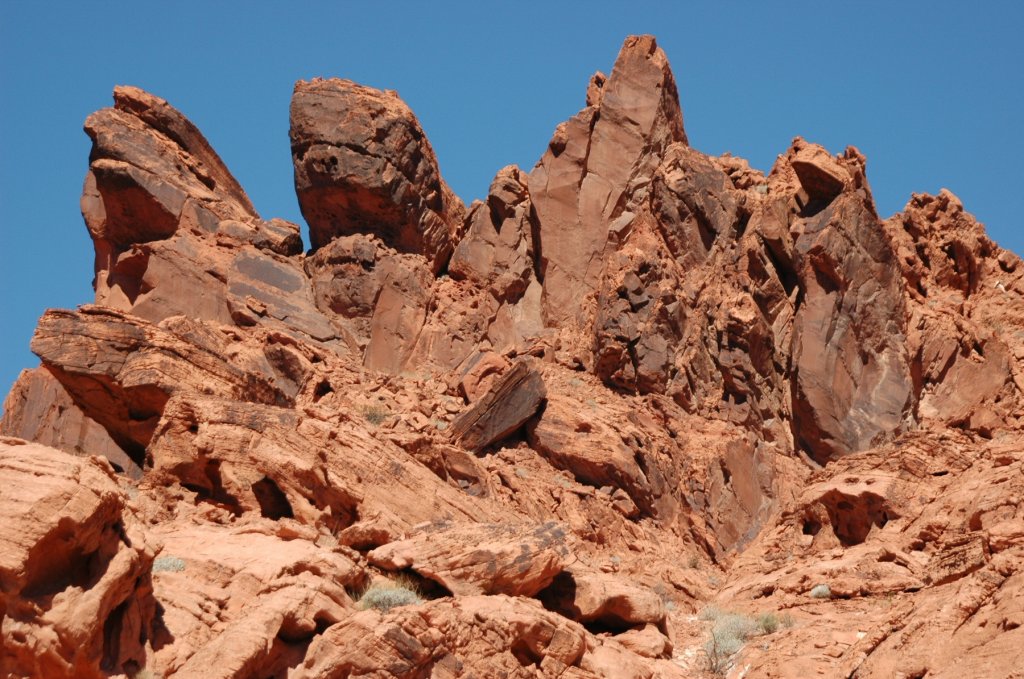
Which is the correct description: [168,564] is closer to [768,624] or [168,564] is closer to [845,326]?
[768,624]

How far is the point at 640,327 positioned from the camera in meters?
35.8

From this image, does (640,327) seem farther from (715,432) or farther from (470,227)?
(470,227)

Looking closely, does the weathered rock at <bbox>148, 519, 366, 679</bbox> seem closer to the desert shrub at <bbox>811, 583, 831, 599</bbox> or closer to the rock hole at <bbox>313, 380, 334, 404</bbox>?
the desert shrub at <bbox>811, 583, 831, 599</bbox>

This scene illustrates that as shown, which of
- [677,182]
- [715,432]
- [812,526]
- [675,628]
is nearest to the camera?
[675,628]

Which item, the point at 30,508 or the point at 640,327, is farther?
the point at 640,327

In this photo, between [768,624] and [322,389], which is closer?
[768,624]

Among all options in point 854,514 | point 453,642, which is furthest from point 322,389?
point 453,642

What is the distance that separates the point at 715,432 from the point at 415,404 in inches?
276

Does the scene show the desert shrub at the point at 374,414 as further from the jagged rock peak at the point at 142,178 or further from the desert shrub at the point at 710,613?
the jagged rock peak at the point at 142,178

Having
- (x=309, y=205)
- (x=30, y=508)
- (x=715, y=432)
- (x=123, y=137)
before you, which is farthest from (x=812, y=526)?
(x=123, y=137)

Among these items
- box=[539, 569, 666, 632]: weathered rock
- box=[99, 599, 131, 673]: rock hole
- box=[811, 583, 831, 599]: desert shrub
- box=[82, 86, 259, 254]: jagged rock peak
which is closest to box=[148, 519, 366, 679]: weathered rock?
box=[99, 599, 131, 673]: rock hole

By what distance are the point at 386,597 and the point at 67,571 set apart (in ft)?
15.2

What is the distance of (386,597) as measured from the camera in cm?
1992

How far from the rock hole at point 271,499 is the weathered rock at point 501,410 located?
8.55 m
